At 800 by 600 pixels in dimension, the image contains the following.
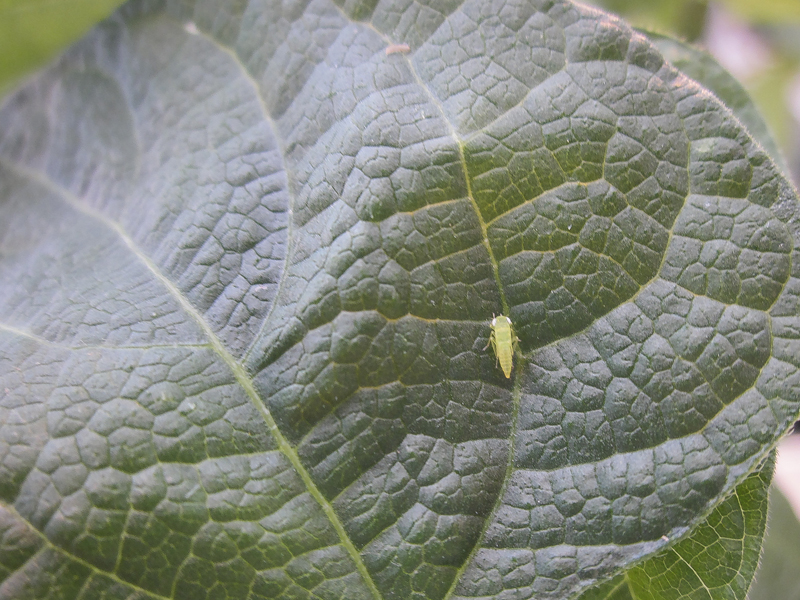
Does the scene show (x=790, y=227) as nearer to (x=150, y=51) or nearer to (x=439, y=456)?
(x=439, y=456)

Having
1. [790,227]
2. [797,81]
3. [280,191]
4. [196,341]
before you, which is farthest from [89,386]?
[797,81]

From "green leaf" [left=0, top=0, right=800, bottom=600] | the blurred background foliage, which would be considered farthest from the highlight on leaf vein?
the blurred background foliage

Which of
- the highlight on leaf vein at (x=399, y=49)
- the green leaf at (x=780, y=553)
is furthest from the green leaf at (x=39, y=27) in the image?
the green leaf at (x=780, y=553)

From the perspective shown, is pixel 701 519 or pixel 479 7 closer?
pixel 701 519

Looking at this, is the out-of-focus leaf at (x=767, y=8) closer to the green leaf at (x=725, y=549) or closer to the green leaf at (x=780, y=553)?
the green leaf at (x=780, y=553)

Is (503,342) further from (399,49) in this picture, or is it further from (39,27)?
(39,27)
